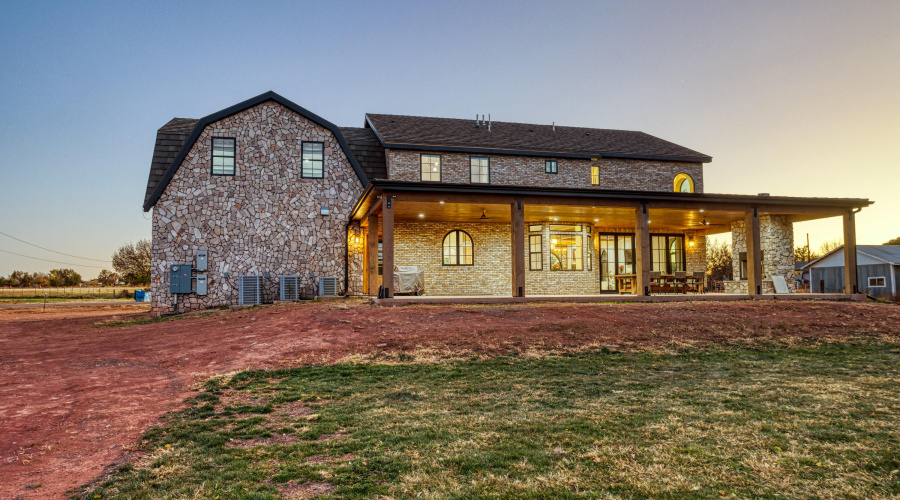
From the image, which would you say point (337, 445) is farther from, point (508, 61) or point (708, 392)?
point (508, 61)

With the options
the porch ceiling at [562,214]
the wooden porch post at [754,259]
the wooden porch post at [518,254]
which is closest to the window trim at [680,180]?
the porch ceiling at [562,214]

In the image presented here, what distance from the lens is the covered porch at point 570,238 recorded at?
12.6 metres

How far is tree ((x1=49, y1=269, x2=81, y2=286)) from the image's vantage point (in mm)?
53500

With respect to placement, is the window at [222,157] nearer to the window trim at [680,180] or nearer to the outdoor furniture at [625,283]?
the outdoor furniture at [625,283]

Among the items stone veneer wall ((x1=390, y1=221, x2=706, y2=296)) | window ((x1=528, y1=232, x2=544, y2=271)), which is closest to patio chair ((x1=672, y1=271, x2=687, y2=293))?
stone veneer wall ((x1=390, y1=221, x2=706, y2=296))

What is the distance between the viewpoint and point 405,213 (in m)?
14.9

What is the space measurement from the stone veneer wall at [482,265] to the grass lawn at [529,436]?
984cm

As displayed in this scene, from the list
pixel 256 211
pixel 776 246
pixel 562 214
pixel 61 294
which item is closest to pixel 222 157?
pixel 256 211

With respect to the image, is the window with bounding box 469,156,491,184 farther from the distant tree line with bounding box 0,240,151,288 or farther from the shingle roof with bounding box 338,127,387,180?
the distant tree line with bounding box 0,240,151,288

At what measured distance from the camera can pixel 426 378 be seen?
609cm

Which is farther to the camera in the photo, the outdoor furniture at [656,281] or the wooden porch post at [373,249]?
the outdoor furniture at [656,281]

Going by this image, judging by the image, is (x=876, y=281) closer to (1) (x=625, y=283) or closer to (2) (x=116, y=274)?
(1) (x=625, y=283)

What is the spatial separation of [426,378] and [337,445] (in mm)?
2617

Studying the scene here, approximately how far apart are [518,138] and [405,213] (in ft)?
20.0
